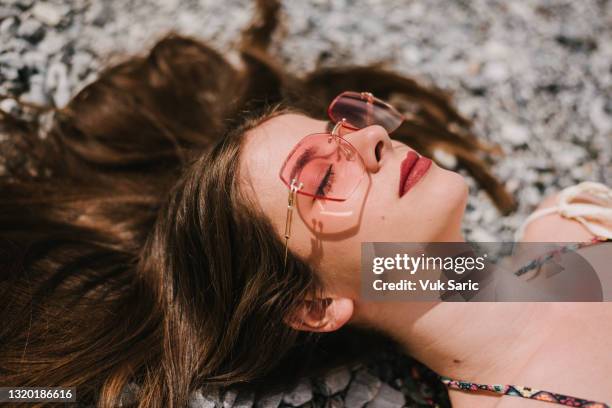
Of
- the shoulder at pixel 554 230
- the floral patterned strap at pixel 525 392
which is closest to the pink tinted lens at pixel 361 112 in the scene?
the shoulder at pixel 554 230

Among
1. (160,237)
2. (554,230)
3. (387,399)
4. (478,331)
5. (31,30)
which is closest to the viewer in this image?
(478,331)

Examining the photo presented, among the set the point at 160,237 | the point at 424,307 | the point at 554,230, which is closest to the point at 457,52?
the point at 554,230

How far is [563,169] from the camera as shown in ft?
10.5

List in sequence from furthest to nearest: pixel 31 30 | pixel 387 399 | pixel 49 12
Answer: pixel 49 12 → pixel 31 30 → pixel 387 399

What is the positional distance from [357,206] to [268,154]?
387 millimetres

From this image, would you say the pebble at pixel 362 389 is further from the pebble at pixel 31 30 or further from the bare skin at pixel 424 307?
the pebble at pixel 31 30

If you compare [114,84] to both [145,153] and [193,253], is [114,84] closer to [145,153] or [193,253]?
[145,153]

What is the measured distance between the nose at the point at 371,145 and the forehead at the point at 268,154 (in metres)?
0.19

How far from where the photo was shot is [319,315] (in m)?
2.11

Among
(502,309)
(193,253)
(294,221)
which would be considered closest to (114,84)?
(193,253)

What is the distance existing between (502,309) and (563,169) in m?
1.39

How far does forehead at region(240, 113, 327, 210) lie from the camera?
1955mm

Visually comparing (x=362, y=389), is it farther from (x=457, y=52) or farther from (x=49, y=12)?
(x=49, y=12)

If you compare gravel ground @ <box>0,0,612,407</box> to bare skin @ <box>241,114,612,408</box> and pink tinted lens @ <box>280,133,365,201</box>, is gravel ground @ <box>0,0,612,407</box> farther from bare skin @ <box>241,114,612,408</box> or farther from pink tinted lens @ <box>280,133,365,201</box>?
pink tinted lens @ <box>280,133,365,201</box>
